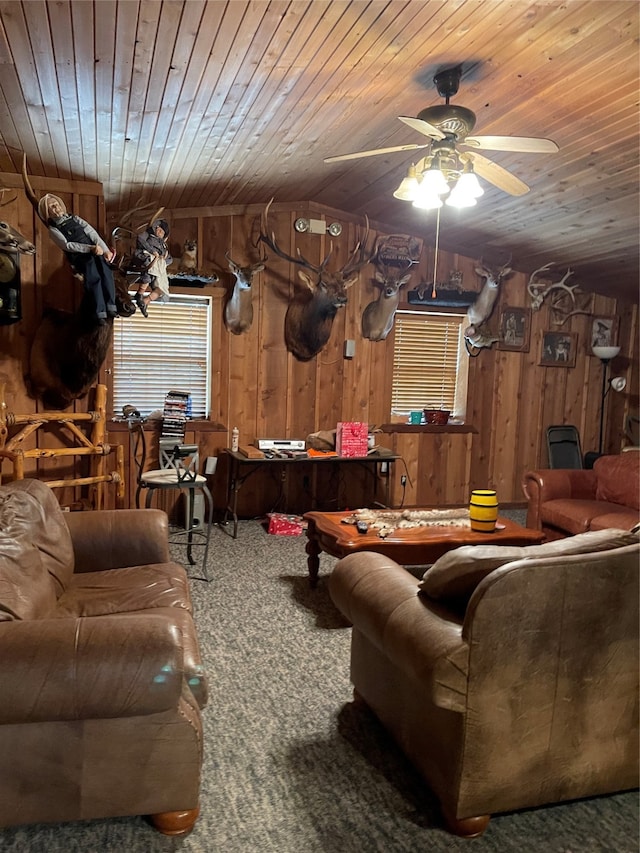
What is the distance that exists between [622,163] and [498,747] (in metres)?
3.55

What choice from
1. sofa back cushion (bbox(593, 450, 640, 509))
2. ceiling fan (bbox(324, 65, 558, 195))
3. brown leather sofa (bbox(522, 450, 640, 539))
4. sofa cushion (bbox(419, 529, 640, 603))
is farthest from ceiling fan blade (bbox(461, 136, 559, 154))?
sofa back cushion (bbox(593, 450, 640, 509))

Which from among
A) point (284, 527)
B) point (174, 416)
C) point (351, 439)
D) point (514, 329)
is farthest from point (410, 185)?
point (514, 329)

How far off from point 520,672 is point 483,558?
12.7 inches

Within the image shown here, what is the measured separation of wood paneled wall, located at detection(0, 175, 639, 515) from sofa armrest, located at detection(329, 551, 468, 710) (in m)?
3.04

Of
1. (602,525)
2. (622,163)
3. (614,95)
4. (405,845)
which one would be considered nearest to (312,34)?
(614,95)

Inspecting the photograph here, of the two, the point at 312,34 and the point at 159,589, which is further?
the point at 312,34

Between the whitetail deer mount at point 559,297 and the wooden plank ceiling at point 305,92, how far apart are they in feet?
4.40

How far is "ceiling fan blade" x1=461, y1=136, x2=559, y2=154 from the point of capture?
271 centimetres

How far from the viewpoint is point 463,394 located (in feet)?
20.3

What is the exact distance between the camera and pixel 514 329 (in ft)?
20.5


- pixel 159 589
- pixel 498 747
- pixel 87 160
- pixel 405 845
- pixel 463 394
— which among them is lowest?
pixel 405 845

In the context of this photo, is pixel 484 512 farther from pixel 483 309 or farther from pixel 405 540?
pixel 483 309

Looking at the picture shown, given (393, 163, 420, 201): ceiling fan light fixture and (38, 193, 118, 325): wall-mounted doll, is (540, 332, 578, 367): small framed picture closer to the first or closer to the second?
(393, 163, 420, 201): ceiling fan light fixture

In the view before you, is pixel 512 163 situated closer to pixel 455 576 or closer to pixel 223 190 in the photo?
pixel 223 190
